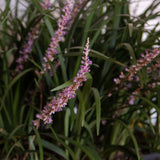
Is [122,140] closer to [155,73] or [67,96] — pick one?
[155,73]

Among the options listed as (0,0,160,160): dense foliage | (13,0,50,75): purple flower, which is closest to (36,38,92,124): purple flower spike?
(0,0,160,160): dense foliage

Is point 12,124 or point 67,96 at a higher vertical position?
point 67,96

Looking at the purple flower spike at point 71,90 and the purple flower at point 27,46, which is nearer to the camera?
the purple flower spike at point 71,90

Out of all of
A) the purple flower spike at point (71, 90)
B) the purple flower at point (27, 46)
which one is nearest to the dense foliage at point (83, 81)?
the purple flower at point (27, 46)

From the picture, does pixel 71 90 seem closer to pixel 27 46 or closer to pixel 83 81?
pixel 83 81

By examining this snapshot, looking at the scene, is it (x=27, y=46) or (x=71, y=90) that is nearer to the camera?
(x=71, y=90)

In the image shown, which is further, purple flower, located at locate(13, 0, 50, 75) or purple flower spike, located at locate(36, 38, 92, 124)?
purple flower, located at locate(13, 0, 50, 75)

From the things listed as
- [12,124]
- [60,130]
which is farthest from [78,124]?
[12,124]

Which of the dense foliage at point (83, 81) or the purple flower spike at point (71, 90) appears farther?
the dense foliage at point (83, 81)

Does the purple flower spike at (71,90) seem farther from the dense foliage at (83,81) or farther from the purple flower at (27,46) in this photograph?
the purple flower at (27,46)

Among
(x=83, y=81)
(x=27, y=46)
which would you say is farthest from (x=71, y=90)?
(x=27, y=46)

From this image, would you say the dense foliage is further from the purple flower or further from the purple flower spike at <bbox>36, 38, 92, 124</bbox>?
the purple flower spike at <bbox>36, 38, 92, 124</bbox>
